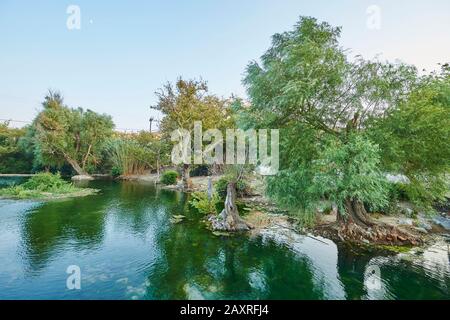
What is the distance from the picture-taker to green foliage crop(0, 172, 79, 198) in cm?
1717

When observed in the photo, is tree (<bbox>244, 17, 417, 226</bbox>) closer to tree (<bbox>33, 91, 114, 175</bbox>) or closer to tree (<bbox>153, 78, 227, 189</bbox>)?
tree (<bbox>153, 78, 227, 189</bbox>)

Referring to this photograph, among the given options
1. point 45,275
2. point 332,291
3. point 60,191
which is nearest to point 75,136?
point 60,191

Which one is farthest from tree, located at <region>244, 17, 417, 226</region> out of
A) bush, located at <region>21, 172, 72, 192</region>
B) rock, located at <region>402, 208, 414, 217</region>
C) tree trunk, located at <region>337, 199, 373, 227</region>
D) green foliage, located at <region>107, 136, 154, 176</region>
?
green foliage, located at <region>107, 136, 154, 176</region>

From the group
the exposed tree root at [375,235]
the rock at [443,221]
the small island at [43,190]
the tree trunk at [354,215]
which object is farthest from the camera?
the small island at [43,190]

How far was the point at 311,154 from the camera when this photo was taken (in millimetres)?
9523

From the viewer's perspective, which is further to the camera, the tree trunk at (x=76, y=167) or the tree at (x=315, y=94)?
the tree trunk at (x=76, y=167)

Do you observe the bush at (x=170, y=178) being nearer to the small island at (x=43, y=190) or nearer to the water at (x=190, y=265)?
the small island at (x=43, y=190)

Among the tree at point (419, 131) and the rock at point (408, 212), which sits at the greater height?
the tree at point (419, 131)

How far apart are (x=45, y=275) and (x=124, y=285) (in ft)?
7.79

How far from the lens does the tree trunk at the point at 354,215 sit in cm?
1035

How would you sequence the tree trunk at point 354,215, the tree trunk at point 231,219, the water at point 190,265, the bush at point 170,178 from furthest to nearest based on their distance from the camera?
the bush at point 170,178 < the tree trunk at point 231,219 < the tree trunk at point 354,215 < the water at point 190,265

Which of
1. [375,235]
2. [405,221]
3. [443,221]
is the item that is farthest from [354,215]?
[443,221]

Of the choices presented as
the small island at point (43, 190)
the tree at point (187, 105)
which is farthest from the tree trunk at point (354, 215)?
the small island at point (43, 190)
